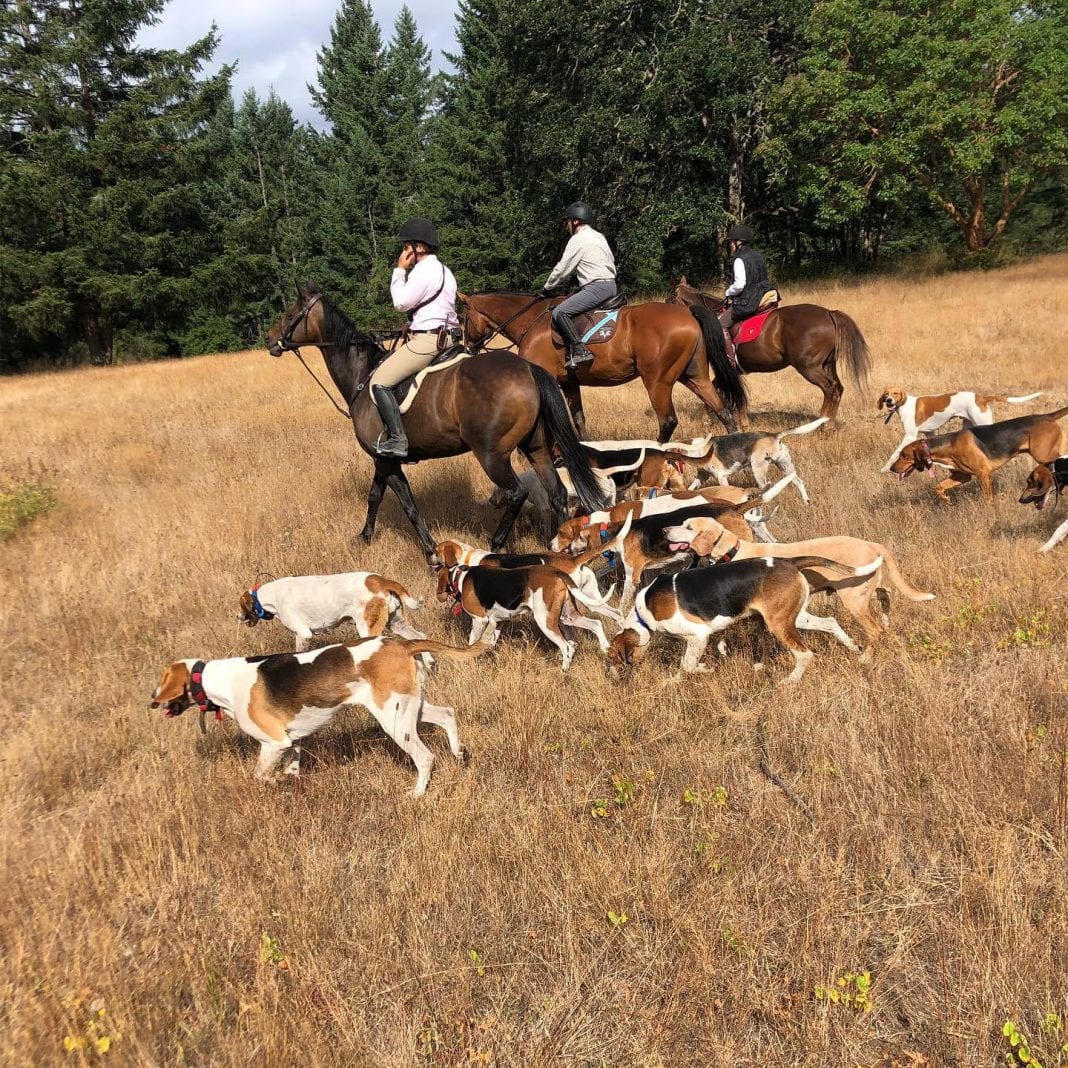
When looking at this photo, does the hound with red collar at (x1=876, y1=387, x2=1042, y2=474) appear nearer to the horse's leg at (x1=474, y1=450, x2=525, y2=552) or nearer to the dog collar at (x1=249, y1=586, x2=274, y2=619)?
the horse's leg at (x1=474, y1=450, x2=525, y2=552)

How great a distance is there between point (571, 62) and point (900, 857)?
30.8m

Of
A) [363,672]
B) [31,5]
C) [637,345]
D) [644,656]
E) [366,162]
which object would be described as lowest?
[644,656]

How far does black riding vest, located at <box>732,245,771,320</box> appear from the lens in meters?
11.0

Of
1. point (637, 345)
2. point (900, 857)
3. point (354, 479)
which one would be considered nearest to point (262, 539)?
point (354, 479)

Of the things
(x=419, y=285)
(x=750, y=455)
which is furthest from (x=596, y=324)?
(x=419, y=285)

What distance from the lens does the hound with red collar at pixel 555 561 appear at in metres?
Answer: 5.58

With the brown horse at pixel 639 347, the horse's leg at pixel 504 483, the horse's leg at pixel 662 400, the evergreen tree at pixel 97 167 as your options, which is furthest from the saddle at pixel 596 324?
the evergreen tree at pixel 97 167

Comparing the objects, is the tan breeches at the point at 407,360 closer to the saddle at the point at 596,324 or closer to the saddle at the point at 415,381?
the saddle at the point at 415,381

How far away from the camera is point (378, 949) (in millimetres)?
2883

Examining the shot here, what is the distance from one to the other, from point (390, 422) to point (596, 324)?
3.58 metres

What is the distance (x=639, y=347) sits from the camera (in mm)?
9562

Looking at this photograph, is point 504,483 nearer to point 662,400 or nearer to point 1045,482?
point 662,400

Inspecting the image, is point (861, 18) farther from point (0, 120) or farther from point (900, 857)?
point (0, 120)

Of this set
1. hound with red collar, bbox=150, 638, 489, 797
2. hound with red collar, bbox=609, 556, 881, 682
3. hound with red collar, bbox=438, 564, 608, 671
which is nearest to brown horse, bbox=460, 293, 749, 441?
hound with red collar, bbox=438, 564, 608, 671
